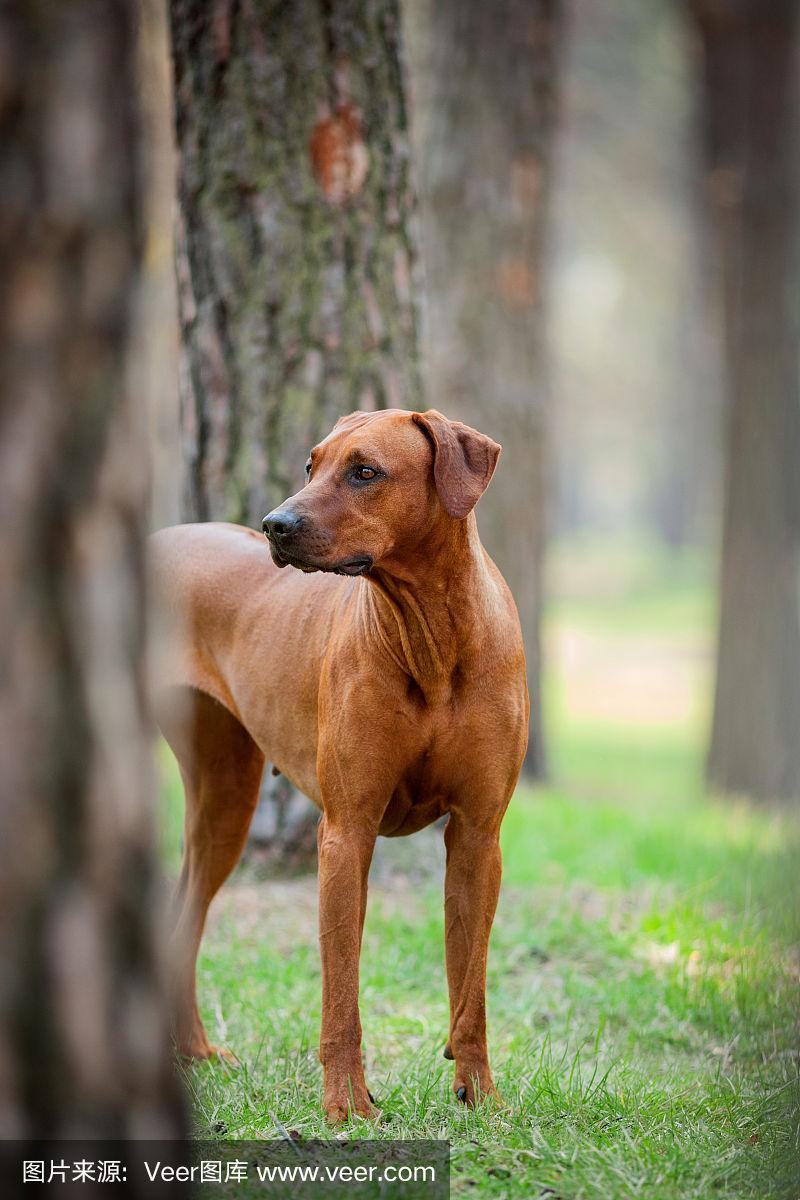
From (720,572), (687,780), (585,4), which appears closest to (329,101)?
(720,572)

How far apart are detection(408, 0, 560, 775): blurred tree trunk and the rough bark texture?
12.5 ft

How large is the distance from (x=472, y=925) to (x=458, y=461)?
1.35 m

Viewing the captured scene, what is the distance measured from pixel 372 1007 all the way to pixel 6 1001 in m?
2.76

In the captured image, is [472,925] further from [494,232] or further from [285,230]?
[494,232]

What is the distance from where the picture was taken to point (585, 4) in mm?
17672

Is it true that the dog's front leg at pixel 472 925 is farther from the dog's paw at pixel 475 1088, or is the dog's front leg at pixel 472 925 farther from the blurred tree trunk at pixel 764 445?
the blurred tree trunk at pixel 764 445

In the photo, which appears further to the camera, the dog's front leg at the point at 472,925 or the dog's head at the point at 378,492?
the dog's front leg at the point at 472,925

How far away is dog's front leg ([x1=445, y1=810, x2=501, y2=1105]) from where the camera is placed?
11.7 feet

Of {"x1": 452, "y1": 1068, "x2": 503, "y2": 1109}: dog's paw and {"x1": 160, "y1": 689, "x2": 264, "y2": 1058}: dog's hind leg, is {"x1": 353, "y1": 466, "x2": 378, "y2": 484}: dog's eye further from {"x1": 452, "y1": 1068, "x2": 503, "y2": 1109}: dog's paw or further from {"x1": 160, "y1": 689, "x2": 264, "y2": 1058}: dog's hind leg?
{"x1": 452, "y1": 1068, "x2": 503, "y2": 1109}: dog's paw

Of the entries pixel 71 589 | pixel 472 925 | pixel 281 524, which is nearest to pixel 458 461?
pixel 281 524

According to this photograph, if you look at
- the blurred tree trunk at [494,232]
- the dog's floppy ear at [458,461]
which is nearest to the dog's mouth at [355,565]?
the dog's floppy ear at [458,461]

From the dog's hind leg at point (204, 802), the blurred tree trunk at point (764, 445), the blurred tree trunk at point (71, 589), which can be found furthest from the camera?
the blurred tree trunk at point (764, 445)

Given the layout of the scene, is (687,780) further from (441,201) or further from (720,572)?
(441,201)

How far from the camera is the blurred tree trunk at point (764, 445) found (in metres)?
11.5
